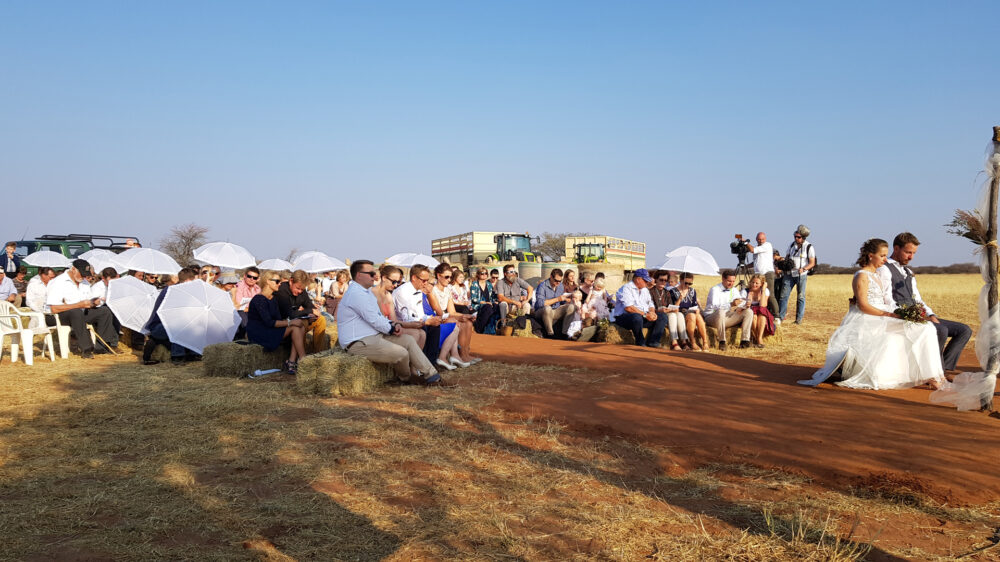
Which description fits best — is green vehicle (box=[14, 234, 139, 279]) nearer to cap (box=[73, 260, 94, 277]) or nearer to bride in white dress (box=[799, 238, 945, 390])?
cap (box=[73, 260, 94, 277])

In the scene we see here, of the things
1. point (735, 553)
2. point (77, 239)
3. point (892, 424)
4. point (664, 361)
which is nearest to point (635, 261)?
point (77, 239)

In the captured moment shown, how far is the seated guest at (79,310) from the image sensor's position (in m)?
11.7

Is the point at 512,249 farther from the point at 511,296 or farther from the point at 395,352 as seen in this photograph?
the point at 395,352

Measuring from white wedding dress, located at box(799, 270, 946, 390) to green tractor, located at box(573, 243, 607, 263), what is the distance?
92.2 ft

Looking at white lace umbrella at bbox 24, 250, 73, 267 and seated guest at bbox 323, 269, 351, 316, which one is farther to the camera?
white lace umbrella at bbox 24, 250, 73, 267

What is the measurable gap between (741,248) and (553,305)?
5755 mm

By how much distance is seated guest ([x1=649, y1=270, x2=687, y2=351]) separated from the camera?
11.9m

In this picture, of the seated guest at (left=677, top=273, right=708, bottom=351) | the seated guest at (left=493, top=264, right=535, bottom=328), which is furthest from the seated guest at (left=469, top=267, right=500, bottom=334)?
the seated guest at (left=677, top=273, right=708, bottom=351)

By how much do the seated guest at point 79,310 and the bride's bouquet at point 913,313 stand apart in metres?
12.0

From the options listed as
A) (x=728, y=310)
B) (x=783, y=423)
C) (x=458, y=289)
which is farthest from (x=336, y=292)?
(x=783, y=423)

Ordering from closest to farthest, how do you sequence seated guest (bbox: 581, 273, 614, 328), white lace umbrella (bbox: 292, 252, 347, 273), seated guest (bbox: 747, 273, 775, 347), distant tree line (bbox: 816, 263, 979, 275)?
seated guest (bbox: 747, 273, 775, 347), seated guest (bbox: 581, 273, 614, 328), white lace umbrella (bbox: 292, 252, 347, 273), distant tree line (bbox: 816, 263, 979, 275)

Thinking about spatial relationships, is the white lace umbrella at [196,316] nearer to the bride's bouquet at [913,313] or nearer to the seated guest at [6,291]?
the seated guest at [6,291]

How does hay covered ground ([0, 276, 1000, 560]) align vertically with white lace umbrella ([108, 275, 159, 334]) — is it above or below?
below

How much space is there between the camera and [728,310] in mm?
12117
